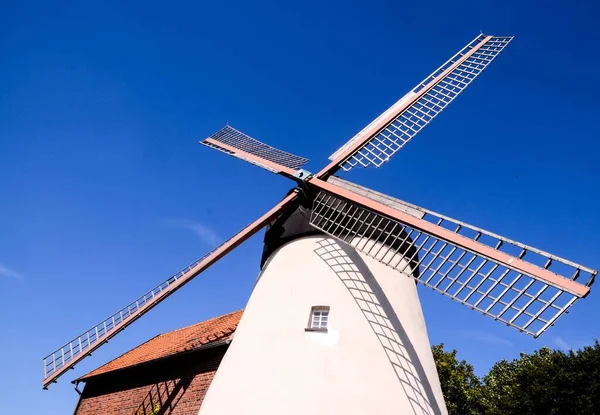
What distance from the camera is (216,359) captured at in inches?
364

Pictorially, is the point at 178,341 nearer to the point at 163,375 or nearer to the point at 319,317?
the point at 163,375

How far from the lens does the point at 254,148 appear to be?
34.3 ft

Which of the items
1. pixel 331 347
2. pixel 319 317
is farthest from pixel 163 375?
pixel 331 347

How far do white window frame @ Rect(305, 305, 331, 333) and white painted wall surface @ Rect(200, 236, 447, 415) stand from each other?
0.09 meters

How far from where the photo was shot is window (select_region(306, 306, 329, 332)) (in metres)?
6.50

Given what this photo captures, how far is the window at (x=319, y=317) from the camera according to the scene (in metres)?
6.50

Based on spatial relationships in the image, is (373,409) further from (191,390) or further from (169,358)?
(169,358)

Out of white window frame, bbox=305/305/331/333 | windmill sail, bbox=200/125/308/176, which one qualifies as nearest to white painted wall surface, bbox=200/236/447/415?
white window frame, bbox=305/305/331/333

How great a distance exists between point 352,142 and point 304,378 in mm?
4992

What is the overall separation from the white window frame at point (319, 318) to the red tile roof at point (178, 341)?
10.1 ft

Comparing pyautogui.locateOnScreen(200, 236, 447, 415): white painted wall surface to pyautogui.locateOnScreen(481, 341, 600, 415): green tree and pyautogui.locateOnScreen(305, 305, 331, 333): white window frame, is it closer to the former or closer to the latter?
pyautogui.locateOnScreen(305, 305, 331, 333): white window frame

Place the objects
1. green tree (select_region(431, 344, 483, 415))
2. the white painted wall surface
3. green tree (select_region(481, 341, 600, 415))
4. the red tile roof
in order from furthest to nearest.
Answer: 1. green tree (select_region(431, 344, 483, 415))
2. green tree (select_region(481, 341, 600, 415))
3. the red tile roof
4. the white painted wall surface

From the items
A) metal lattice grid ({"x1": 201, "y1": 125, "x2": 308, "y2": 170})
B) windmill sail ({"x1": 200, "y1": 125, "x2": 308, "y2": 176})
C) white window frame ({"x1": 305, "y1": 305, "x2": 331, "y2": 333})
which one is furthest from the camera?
metal lattice grid ({"x1": 201, "y1": 125, "x2": 308, "y2": 170})

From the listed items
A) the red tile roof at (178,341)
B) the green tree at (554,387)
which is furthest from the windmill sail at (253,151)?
the green tree at (554,387)
